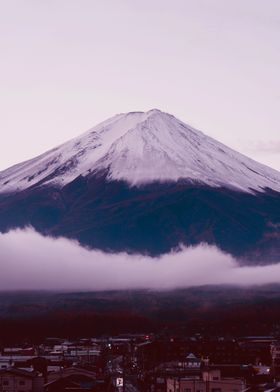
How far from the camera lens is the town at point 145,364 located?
84.3 metres

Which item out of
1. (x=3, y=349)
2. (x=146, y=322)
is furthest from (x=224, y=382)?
(x=146, y=322)

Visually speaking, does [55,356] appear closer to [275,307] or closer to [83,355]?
[83,355]

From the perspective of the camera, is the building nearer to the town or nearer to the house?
the town

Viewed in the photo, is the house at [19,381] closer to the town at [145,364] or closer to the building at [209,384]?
the town at [145,364]

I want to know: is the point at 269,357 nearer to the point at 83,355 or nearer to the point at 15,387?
the point at 83,355

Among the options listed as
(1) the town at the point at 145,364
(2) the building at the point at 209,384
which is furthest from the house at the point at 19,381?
(2) the building at the point at 209,384

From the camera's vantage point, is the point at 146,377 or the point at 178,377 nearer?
the point at 178,377

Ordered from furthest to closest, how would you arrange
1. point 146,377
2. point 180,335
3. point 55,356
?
1. point 180,335
2. point 55,356
3. point 146,377

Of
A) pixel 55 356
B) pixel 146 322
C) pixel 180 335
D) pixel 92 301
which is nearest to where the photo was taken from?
pixel 55 356

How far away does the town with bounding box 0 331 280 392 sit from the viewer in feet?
277

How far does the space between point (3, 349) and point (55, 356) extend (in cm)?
1143

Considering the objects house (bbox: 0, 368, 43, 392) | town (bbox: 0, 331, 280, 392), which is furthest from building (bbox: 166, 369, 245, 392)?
house (bbox: 0, 368, 43, 392)

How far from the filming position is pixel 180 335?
507 ft

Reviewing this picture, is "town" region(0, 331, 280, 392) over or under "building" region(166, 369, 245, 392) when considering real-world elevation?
over
